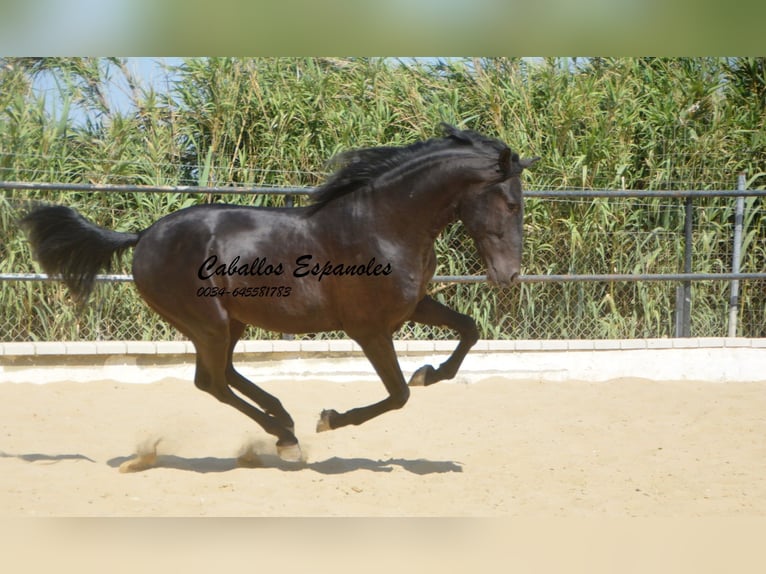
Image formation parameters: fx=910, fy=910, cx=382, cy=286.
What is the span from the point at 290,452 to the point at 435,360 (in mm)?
2871

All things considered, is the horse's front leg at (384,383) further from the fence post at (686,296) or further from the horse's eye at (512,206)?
the fence post at (686,296)

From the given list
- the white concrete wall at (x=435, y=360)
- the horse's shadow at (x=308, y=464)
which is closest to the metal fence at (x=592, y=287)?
the white concrete wall at (x=435, y=360)

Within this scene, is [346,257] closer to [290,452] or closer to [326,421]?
[326,421]

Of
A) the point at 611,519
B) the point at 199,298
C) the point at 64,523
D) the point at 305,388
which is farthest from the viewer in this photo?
the point at 305,388

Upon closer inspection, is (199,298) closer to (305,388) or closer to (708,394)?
(305,388)

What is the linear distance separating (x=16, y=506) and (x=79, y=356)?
369cm

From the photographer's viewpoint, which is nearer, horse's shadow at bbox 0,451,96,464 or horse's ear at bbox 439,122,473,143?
horse's ear at bbox 439,122,473,143

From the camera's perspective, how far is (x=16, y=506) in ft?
14.2

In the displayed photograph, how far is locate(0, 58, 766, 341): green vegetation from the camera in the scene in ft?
29.2

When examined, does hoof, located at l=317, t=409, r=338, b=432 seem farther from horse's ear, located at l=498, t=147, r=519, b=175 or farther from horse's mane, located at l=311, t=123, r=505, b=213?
horse's ear, located at l=498, t=147, r=519, b=175

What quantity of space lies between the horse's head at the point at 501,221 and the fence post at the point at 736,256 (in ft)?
14.4

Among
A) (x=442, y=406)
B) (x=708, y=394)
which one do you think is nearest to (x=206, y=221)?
(x=442, y=406)

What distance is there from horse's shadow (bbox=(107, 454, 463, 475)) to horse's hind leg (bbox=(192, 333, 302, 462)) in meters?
0.13

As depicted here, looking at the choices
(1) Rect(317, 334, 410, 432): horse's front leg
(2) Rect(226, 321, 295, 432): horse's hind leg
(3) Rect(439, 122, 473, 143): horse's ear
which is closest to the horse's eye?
(3) Rect(439, 122, 473, 143): horse's ear
